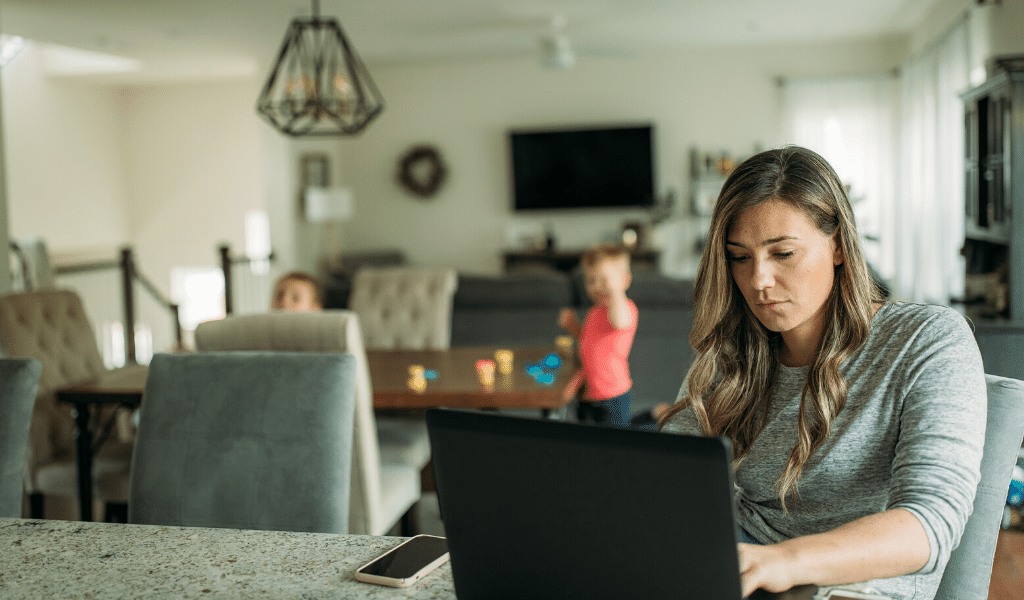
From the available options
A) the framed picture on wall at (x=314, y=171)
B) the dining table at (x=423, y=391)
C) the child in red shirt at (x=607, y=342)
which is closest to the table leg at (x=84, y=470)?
the dining table at (x=423, y=391)

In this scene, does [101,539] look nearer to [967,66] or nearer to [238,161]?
[967,66]

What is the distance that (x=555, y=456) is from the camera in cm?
66

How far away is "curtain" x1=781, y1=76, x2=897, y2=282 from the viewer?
734 cm

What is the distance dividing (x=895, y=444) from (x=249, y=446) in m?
1.05

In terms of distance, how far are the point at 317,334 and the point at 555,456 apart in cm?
147

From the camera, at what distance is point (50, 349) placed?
8.76 ft

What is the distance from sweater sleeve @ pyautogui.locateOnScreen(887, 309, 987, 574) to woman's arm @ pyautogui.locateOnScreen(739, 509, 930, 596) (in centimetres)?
3

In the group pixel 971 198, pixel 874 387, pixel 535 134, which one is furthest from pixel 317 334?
pixel 535 134

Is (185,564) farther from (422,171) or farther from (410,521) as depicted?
(422,171)

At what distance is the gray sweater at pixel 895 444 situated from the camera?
902mm

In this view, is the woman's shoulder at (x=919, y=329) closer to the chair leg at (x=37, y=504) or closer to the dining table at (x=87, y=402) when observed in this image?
the dining table at (x=87, y=402)

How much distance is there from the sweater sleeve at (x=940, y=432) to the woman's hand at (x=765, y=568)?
20 cm

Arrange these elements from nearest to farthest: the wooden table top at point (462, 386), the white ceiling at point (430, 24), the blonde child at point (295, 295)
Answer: the wooden table top at point (462, 386), the blonde child at point (295, 295), the white ceiling at point (430, 24)

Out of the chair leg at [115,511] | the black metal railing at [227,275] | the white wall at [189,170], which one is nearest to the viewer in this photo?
the chair leg at [115,511]
